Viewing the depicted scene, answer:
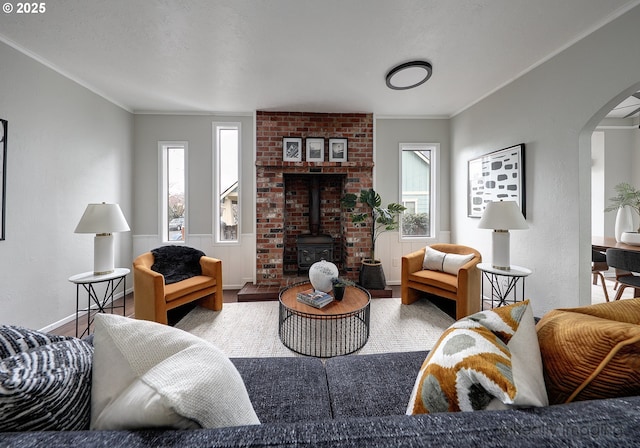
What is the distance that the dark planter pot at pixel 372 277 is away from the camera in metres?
3.33

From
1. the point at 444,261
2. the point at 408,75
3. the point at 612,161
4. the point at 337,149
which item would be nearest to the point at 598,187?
the point at 612,161

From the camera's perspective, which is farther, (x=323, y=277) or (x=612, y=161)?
(x=612, y=161)

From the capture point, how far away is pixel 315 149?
3623mm

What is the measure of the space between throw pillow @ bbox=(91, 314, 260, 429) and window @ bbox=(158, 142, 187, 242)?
3293 mm

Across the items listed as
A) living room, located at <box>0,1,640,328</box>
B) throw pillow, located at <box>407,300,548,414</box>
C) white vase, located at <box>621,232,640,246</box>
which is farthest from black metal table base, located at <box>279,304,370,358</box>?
white vase, located at <box>621,232,640,246</box>

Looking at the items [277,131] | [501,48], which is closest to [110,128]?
[277,131]

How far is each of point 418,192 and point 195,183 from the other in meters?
3.50

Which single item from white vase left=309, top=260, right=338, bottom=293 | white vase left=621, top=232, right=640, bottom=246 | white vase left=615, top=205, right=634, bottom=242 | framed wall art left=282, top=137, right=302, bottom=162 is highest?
framed wall art left=282, top=137, right=302, bottom=162

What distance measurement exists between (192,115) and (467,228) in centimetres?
432

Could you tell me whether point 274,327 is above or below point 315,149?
below

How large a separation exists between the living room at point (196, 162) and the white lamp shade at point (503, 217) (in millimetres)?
344

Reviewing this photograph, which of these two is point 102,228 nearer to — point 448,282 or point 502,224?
point 448,282

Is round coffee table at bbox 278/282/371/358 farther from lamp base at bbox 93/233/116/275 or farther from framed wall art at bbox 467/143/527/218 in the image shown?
framed wall art at bbox 467/143/527/218

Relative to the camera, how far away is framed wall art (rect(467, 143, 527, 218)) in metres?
2.59
